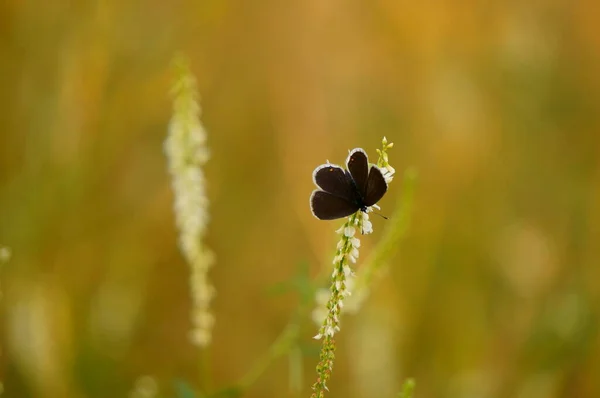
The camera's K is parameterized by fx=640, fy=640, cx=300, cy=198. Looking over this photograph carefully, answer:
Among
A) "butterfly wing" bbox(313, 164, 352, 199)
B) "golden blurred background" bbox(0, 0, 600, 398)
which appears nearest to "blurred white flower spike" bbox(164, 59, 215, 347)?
"butterfly wing" bbox(313, 164, 352, 199)

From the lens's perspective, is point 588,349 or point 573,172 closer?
point 588,349

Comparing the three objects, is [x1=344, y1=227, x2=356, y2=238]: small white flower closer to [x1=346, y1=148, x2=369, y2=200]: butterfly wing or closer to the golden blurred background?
[x1=346, y1=148, x2=369, y2=200]: butterfly wing

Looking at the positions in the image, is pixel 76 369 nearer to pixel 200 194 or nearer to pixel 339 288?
pixel 200 194

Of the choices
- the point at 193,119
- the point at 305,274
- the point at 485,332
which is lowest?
the point at 305,274

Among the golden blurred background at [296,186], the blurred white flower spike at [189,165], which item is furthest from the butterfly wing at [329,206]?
the golden blurred background at [296,186]

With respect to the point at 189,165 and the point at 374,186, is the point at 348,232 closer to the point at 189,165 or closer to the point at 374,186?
the point at 374,186

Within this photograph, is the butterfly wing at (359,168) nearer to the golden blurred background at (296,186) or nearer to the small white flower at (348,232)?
the small white flower at (348,232)

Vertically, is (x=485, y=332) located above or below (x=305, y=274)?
above

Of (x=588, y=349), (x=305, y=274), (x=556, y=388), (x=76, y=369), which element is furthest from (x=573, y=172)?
(x=76, y=369)

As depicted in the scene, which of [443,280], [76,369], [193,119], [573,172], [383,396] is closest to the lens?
[193,119]
